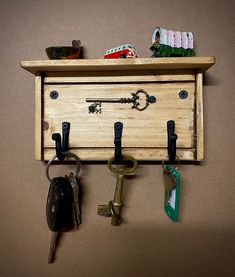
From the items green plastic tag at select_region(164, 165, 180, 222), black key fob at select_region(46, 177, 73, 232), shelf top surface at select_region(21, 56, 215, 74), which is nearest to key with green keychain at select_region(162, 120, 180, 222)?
green plastic tag at select_region(164, 165, 180, 222)

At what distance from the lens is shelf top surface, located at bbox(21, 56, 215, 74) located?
601 mm

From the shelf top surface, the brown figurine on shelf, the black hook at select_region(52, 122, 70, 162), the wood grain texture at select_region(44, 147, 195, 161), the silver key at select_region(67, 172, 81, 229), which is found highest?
the brown figurine on shelf

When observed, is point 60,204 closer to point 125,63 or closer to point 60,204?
point 60,204

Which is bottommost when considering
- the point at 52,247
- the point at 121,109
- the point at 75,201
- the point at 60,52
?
the point at 52,247

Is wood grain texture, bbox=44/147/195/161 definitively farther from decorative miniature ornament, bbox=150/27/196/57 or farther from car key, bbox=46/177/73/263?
decorative miniature ornament, bbox=150/27/196/57

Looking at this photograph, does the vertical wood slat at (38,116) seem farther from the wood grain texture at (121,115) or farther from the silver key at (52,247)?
the silver key at (52,247)

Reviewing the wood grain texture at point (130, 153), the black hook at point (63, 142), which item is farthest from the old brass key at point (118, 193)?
the black hook at point (63, 142)

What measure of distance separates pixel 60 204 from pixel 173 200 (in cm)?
28

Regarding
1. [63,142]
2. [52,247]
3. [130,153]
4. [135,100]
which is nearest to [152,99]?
[135,100]

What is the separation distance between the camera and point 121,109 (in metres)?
0.70

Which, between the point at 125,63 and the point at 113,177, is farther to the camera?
the point at 113,177

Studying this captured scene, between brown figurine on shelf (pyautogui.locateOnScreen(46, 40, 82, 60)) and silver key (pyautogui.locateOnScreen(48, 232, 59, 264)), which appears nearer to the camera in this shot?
brown figurine on shelf (pyautogui.locateOnScreen(46, 40, 82, 60))

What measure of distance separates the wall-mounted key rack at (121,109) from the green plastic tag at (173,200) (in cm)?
5

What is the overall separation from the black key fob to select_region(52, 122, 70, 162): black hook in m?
0.06
